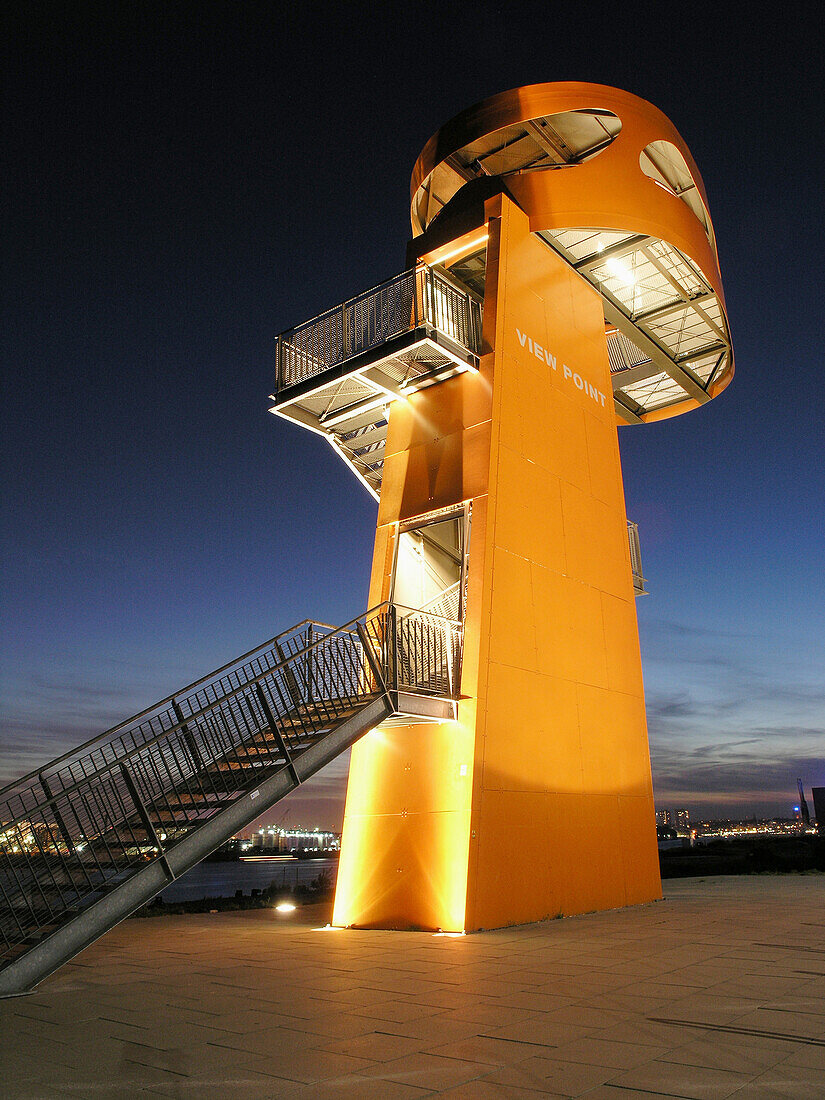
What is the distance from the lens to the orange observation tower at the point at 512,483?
10.0 meters

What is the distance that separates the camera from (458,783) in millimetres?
9703

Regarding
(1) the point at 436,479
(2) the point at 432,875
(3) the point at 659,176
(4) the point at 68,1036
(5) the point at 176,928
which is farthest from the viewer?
(3) the point at 659,176

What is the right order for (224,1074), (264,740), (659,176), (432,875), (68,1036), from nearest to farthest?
(224,1074) → (68,1036) → (264,740) → (432,875) → (659,176)

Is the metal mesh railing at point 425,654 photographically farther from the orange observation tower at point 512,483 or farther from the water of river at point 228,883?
the water of river at point 228,883

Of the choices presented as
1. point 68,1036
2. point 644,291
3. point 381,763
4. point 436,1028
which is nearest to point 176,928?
point 381,763

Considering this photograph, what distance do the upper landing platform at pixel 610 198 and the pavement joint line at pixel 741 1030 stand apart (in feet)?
38.3

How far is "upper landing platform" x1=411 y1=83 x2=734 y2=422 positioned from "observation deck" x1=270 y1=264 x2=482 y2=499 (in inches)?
65.7

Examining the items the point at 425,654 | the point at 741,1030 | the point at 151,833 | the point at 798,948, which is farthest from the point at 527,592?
the point at 741,1030

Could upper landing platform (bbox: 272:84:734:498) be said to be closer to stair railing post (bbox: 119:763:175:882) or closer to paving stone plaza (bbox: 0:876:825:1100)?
stair railing post (bbox: 119:763:175:882)

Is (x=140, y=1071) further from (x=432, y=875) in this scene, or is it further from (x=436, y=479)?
(x=436, y=479)

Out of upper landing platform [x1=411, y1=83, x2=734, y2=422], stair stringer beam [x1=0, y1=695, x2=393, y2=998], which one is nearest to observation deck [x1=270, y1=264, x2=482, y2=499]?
upper landing platform [x1=411, y1=83, x2=734, y2=422]

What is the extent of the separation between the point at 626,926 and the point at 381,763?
3649 mm

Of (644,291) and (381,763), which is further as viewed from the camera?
(644,291)

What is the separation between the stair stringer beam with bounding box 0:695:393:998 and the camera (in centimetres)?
587
